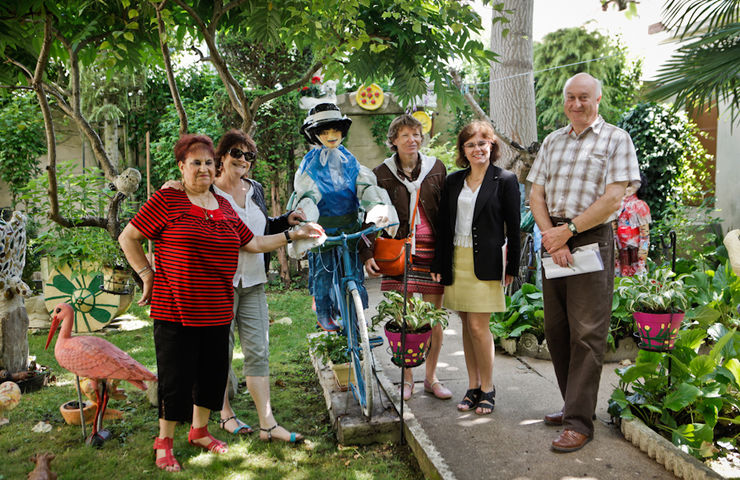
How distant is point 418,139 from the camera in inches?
139

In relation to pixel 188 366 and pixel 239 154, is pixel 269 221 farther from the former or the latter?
pixel 188 366

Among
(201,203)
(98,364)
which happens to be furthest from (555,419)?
(98,364)

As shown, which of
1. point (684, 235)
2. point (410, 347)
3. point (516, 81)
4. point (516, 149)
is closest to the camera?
point (410, 347)

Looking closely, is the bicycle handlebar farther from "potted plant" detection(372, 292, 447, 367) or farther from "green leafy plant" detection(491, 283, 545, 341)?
"green leafy plant" detection(491, 283, 545, 341)

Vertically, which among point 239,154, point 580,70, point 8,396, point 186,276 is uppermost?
point 580,70

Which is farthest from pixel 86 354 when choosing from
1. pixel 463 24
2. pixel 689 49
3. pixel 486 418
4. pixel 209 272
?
pixel 689 49

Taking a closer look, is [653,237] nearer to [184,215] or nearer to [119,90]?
[184,215]

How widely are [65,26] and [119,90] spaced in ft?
23.7

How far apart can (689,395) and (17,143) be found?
36.0 ft

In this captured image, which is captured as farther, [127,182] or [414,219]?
[127,182]

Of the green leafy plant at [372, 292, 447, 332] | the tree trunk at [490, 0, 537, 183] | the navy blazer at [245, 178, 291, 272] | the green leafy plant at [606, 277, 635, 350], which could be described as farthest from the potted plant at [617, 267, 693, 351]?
the tree trunk at [490, 0, 537, 183]

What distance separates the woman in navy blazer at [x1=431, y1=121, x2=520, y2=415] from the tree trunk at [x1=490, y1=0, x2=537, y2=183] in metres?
3.91

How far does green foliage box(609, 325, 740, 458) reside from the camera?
2.92 meters

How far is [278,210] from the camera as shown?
9875mm
